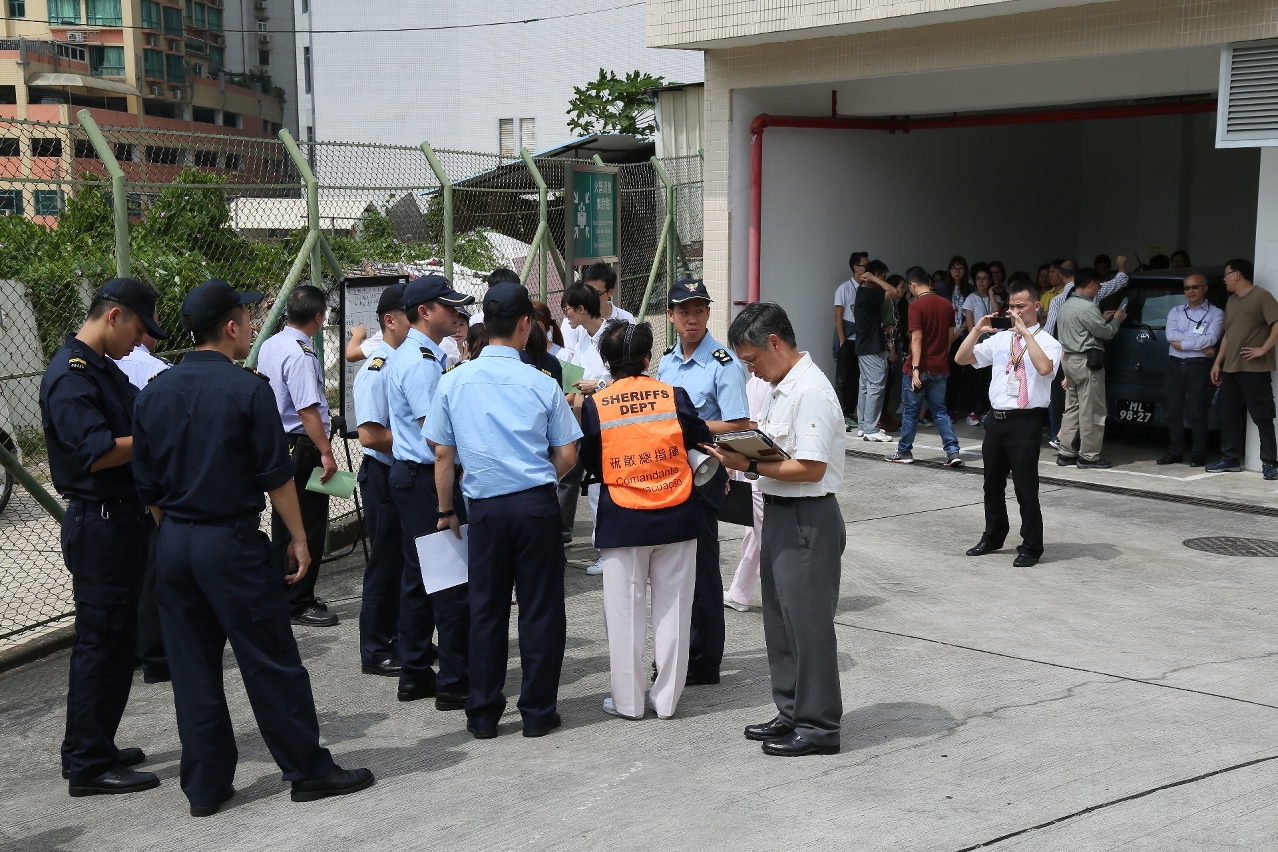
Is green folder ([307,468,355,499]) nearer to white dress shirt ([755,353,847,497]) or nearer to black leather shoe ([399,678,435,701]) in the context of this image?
black leather shoe ([399,678,435,701])

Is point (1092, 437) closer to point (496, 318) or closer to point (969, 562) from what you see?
point (969, 562)

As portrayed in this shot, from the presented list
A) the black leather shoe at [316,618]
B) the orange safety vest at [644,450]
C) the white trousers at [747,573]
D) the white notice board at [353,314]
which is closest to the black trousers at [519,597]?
the orange safety vest at [644,450]

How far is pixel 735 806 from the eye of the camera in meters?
4.44

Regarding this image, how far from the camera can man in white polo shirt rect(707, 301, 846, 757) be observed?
481cm

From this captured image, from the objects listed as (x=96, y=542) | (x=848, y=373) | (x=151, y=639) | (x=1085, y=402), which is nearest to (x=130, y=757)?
(x=96, y=542)

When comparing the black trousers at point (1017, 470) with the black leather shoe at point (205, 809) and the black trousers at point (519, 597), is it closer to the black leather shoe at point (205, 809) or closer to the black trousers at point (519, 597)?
the black trousers at point (519, 597)

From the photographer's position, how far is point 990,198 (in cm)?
1694

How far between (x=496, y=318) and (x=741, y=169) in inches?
359

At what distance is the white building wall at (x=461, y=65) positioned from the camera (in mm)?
32344

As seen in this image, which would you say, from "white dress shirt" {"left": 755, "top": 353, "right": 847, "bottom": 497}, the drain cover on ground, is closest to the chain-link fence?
"white dress shirt" {"left": 755, "top": 353, "right": 847, "bottom": 497}

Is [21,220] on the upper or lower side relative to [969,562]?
upper

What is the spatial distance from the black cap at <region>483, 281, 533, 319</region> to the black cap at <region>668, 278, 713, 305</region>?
3.82ft

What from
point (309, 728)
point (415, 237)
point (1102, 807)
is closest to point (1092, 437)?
point (415, 237)

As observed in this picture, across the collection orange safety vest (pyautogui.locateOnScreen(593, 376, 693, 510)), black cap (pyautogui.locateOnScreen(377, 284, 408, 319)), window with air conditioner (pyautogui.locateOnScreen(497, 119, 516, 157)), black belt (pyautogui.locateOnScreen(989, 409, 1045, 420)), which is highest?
window with air conditioner (pyautogui.locateOnScreen(497, 119, 516, 157))
